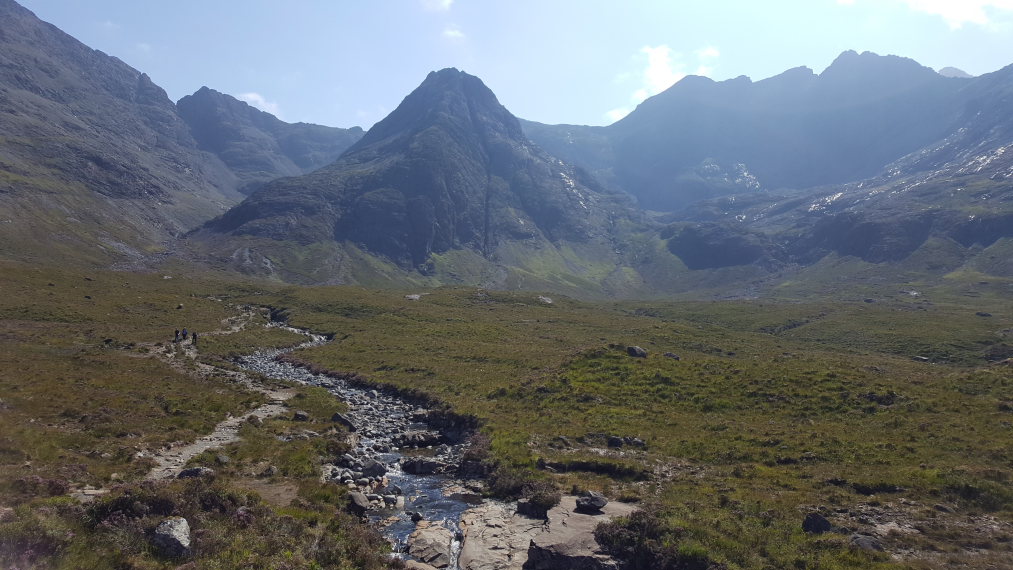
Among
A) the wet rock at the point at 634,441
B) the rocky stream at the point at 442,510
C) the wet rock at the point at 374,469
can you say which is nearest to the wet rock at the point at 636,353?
the wet rock at the point at 634,441

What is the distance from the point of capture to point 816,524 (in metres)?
19.7

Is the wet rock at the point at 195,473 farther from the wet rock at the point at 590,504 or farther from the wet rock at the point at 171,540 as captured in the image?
the wet rock at the point at 590,504

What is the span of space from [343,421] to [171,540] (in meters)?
21.5

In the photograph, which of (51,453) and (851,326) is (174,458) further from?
(851,326)

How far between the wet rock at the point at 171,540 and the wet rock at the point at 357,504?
25.8ft

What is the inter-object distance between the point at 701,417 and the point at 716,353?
155ft

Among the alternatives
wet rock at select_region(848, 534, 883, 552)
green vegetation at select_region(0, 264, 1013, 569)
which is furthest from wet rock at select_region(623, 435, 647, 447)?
wet rock at select_region(848, 534, 883, 552)

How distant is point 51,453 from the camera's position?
2178 centimetres

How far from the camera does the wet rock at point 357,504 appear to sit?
2227 cm

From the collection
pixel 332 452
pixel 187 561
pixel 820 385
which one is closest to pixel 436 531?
pixel 187 561

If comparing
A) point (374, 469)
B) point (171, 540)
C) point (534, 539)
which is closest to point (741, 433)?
point (534, 539)

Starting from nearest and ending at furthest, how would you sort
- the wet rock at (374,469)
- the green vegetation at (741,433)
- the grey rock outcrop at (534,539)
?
1. the grey rock outcrop at (534,539)
2. the green vegetation at (741,433)
3. the wet rock at (374,469)

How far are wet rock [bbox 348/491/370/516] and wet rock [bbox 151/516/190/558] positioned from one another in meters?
7.87

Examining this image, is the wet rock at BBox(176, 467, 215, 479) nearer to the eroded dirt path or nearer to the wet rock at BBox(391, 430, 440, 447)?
the eroded dirt path
